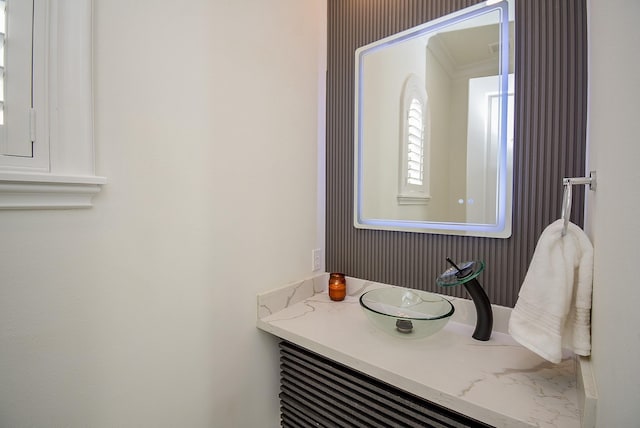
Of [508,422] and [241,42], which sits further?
[241,42]

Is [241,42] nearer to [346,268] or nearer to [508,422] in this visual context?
[346,268]

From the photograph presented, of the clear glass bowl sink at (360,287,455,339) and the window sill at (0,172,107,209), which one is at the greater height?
the window sill at (0,172,107,209)

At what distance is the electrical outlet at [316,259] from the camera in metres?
1.40

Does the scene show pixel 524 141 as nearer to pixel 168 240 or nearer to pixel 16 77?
pixel 168 240

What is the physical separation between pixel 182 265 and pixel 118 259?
0.58ft

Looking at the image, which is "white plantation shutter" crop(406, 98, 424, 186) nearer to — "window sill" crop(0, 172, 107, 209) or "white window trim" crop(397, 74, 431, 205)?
"white window trim" crop(397, 74, 431, 205)

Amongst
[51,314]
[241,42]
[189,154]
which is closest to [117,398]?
[51,314]

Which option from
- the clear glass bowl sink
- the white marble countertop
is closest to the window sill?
the white marble countertop

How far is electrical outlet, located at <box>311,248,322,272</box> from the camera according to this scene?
1.40 meters

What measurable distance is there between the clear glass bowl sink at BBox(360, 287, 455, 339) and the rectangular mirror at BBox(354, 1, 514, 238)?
0.90ft

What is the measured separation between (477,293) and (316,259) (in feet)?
2.42

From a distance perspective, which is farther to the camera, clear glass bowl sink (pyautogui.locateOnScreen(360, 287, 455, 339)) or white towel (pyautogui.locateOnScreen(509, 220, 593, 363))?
clear glass bowl sink (pyautogui.locateOnScreen(360, 287, 455, 339))

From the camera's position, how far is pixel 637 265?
332 mm

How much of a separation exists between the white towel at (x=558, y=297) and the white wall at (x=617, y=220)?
44mm
